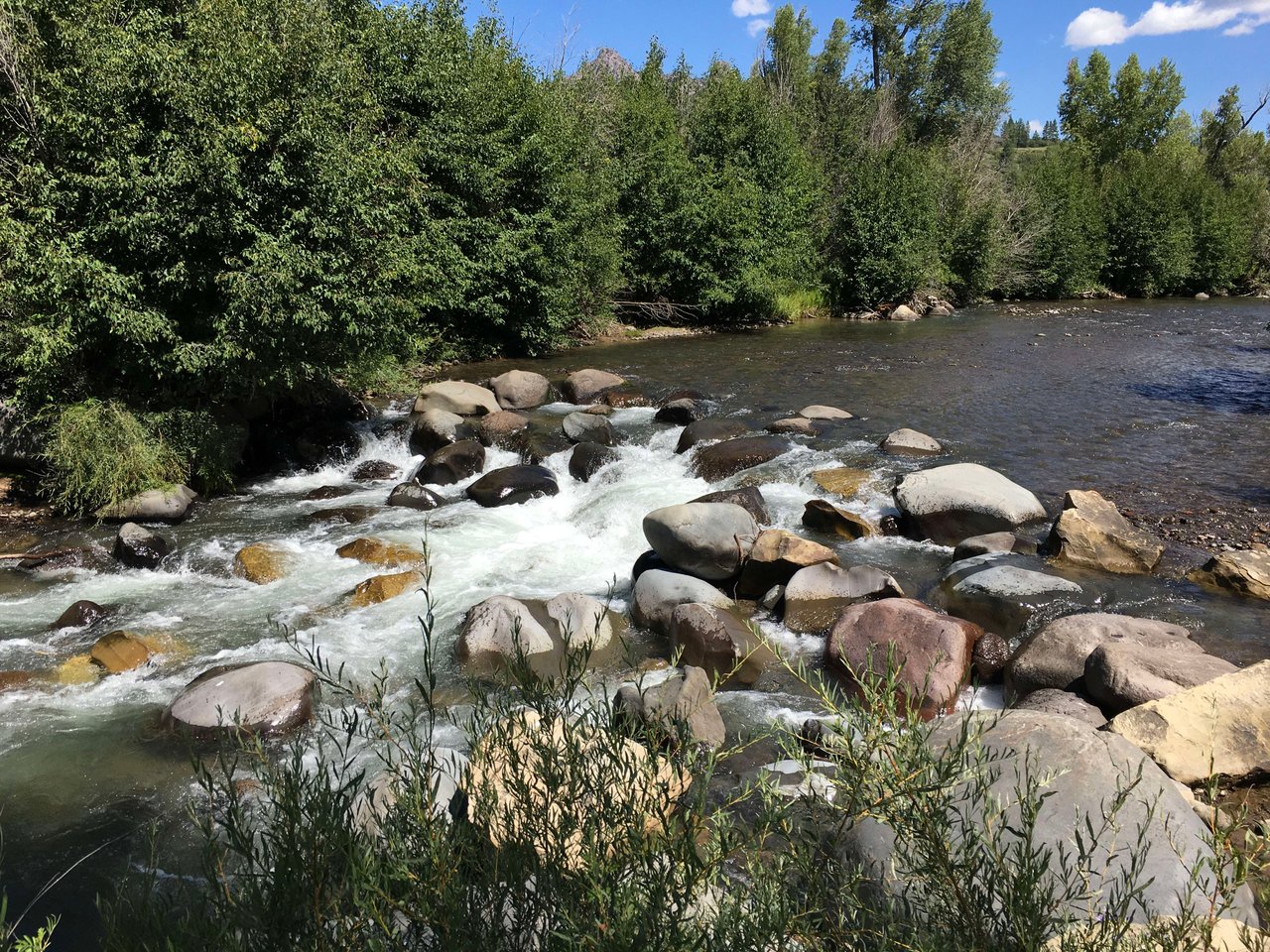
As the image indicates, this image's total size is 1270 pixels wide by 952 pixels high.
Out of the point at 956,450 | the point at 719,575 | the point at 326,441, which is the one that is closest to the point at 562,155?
the point at 326,441

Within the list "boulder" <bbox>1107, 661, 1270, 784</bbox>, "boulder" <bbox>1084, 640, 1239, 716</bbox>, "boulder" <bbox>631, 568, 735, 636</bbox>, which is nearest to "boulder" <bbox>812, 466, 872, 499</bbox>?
"boulder" <bbox>631, 568, 735, 636</bbox>

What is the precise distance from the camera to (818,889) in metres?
2.65

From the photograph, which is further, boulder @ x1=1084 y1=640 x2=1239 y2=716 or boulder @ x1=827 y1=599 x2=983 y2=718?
boulder @ x1=827 y1=599 x2=983 y2=718

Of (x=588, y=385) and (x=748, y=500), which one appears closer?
(x=748, y=500)

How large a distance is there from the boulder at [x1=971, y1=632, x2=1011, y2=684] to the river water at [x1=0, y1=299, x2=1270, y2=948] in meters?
1.45

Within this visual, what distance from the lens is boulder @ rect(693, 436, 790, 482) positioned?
522 inches

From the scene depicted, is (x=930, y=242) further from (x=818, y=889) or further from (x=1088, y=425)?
(x=818, y=889)

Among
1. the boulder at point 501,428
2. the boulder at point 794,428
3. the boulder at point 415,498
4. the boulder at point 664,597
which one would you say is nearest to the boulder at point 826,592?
the boulder at point 664,597

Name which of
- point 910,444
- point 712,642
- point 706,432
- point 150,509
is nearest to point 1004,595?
point 712,642

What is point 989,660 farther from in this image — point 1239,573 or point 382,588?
point 382,588

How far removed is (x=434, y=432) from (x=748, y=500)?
6.30m

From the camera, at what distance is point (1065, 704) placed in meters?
6.59

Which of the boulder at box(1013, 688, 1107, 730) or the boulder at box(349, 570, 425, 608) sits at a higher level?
the boulder at box(349, 570, 425, 608)

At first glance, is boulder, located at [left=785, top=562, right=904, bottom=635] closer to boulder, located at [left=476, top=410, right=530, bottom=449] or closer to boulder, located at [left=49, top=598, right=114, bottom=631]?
boulder, located at [left=49, top=598, right=114, bottom=631]
